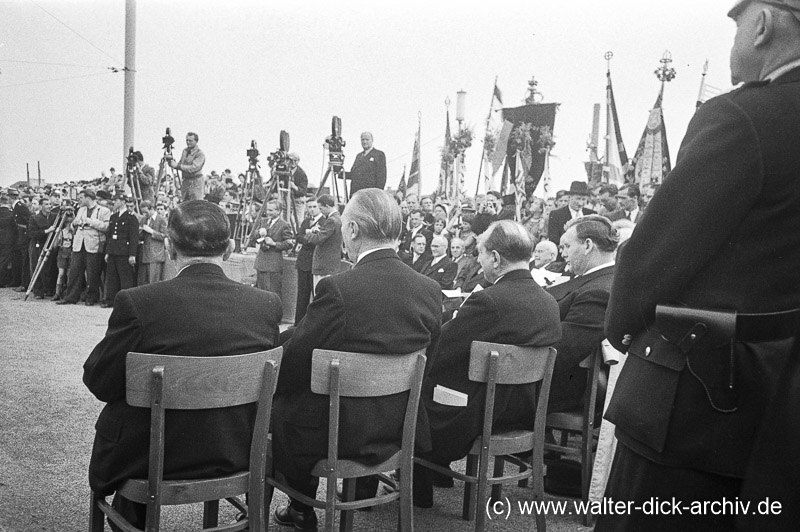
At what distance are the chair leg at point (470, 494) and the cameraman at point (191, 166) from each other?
849 centimetres

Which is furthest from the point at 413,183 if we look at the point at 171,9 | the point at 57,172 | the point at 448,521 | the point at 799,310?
the point at 799,310

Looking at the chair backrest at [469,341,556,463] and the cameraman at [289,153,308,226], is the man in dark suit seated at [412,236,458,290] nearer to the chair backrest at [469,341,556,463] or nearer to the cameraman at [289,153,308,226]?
the cameraman at [289,153,308,226]

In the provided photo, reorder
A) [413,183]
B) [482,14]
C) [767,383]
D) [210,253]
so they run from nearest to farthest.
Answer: [767,383], [210,253], [482,14], [413,183]

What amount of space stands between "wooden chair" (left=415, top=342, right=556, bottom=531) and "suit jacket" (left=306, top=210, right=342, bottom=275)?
17.6ft

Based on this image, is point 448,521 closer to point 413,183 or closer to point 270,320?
point 270,320

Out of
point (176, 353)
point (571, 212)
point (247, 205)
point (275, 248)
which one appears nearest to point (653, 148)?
point (571, 212)

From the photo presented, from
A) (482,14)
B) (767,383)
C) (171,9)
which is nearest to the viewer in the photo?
(767,383)

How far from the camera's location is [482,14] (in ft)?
21.6

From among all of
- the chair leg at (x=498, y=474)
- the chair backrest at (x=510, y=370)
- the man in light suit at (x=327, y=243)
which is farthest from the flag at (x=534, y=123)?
the chair backrest at (x=510, y=370)

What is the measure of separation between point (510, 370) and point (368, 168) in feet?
22.6

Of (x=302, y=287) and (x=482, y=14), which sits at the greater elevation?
(x=482, y=14)

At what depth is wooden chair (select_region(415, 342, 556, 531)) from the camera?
9.17ft

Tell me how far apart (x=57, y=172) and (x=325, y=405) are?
931 cm

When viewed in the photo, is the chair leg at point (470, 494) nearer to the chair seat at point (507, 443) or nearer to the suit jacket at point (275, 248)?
the chair seat at point (507, 443)
